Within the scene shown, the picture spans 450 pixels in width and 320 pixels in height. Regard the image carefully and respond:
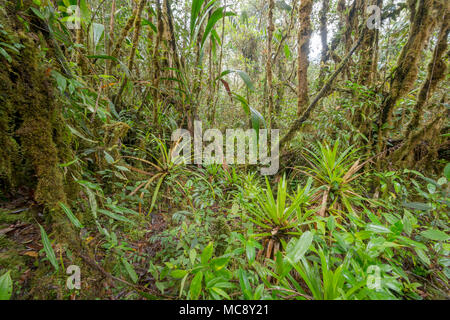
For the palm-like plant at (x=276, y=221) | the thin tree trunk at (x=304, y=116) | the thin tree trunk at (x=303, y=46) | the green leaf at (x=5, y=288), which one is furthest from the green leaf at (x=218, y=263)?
the thin tree trunk at (x=303, y=46)

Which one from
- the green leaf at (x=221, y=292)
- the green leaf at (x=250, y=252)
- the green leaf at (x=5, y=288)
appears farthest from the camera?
the green leaf at (x=250, y=252)

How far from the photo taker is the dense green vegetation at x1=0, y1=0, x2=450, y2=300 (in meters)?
0.60

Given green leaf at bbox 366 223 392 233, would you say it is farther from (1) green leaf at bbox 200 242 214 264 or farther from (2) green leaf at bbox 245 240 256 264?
(1) green leaf at bbox 200 242 214 264

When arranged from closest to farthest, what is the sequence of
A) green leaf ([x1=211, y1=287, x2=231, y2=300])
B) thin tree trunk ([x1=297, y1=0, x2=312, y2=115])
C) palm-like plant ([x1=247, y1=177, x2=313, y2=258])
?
green leaf ([x1=211, y1=287, x2=231, y2=300])
palm-like plant ([x1=247, y1=177, x2=313, y2=258])
thin tree trunk ([x1=297, y1=0, x2=312, y2=115])

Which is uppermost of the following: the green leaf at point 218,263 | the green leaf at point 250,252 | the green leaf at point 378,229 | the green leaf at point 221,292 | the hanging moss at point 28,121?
the hanging moss at point 28,121

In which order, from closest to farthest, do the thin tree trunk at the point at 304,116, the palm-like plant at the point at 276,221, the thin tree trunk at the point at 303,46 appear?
the palm-like plant at the point at 276,221 < the thin tree trunk at the point at 304,116 < the thin tree trunk at the point at 303,46

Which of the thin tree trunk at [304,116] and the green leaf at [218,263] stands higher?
the thin tree trunk at [304,116]

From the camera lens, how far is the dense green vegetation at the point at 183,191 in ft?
1.96

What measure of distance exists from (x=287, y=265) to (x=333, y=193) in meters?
0.85

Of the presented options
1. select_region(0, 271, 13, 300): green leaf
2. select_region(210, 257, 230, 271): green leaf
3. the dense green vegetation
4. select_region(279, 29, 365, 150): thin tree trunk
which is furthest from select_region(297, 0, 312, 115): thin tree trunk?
select_region(0, 271, 13, 300): green leaf

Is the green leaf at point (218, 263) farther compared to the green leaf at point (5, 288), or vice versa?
the green leaf at point (218, 263)

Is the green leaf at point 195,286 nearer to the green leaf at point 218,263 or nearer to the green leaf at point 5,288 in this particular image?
the green leaf at point 218,263

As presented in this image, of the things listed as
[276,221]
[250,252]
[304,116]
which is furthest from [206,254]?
[304,116]
